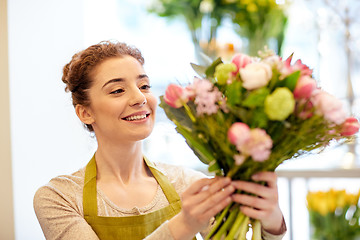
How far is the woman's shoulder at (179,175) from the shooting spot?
1.79 m

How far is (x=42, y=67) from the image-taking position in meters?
2.16

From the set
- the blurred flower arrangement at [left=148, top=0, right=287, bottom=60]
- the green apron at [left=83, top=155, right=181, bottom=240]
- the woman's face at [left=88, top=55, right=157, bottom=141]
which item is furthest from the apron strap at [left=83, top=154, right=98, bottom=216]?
the blurred flower arrangement at [left=148, top=0, right=287, bottom=60]

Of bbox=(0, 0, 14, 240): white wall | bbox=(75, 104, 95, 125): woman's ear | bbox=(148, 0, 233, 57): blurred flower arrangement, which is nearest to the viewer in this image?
bbox=(75, 104, 95, 125): woman's ear

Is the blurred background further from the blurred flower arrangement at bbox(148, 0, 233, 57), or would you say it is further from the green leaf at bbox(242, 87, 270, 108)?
the green leaf at bbox(242, 87, 270, 108)

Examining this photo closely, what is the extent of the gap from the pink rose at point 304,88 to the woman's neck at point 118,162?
76 centimetres

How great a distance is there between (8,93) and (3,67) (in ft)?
0.36

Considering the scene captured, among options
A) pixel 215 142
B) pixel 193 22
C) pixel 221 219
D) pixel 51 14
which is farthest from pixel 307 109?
pixel 193 22

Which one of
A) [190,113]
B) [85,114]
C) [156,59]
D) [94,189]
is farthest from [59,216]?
[156,59]

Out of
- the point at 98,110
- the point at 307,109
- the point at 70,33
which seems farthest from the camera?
the point at 70,33

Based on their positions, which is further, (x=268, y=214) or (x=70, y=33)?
(x=70, y=33)

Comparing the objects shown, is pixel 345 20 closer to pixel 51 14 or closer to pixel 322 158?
pixel 322 158

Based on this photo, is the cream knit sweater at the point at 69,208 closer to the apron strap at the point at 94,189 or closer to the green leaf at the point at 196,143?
the apron strap at the point at 94,189

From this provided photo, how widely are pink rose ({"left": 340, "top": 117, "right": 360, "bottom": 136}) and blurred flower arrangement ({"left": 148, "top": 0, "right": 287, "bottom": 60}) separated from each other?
86.1 inches

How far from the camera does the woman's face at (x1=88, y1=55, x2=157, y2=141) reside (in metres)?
1.58
